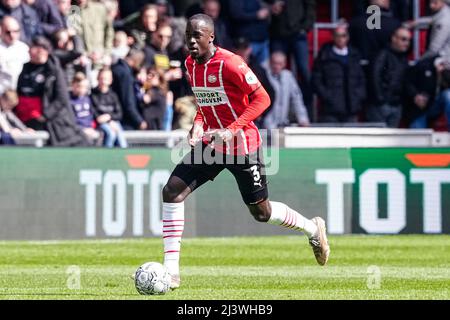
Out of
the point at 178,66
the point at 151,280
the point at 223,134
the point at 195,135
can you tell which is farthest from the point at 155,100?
the point at 151,280

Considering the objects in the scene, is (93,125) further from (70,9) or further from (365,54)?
(365,54)

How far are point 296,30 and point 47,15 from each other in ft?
14.9

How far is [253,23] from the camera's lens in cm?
2341

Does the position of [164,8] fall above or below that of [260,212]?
above

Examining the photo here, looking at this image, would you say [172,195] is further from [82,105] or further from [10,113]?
[82,105]

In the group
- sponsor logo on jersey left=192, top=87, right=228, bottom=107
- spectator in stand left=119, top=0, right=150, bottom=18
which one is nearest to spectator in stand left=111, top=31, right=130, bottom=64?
spectator in stand left=119, top=0, right=150, bottom=18

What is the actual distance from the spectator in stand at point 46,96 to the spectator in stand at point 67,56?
625mm

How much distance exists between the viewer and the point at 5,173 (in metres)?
19.5

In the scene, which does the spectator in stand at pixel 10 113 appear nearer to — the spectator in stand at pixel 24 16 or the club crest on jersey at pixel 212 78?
the spectator in stand at pixel 24 16

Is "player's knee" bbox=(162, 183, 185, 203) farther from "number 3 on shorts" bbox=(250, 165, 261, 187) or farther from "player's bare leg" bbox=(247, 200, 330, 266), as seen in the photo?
"player's bare leg" bbox=(247, 200, 330, 266)

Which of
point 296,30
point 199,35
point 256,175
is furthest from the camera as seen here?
point 296,30

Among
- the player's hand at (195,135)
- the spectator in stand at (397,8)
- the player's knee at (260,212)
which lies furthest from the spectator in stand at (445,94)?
the player's hand at (195,135)

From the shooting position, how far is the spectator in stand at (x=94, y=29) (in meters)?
22.2

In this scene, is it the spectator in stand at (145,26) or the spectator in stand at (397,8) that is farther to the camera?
the spectator in stand at (397,8)
